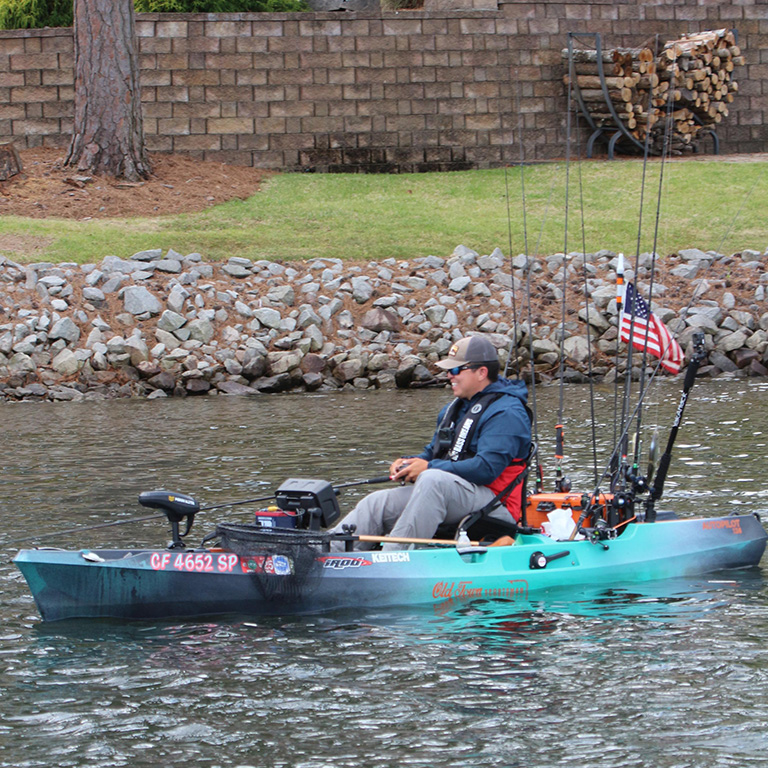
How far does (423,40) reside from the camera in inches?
823

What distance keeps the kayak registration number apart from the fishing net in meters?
0.06

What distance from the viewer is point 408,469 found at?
21.7 ft

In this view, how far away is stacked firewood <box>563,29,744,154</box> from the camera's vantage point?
68.1 feet

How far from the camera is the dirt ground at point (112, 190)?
1817 cm

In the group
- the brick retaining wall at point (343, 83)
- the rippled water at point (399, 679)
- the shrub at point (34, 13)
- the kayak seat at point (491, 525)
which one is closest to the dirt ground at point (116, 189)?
the brick retaining wall at point (343, 83)

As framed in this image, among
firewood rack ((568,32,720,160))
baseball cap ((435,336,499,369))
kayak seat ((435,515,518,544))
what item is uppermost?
firewood rack ((568,32,720,160))

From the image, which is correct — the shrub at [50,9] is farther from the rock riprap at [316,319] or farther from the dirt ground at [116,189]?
the rock riprap at [316,319]

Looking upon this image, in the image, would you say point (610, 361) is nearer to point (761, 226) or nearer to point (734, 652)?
point (761, 226)

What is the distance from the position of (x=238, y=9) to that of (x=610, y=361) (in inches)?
623

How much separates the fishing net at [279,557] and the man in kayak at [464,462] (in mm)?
357

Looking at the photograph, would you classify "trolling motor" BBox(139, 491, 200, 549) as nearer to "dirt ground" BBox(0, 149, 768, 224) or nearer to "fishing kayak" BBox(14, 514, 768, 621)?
"fishing kayak" BBox(14, 514, 768, 621)

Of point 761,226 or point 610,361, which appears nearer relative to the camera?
point 610,361

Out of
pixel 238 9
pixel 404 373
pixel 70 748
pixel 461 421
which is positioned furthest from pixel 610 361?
pixel 238 9

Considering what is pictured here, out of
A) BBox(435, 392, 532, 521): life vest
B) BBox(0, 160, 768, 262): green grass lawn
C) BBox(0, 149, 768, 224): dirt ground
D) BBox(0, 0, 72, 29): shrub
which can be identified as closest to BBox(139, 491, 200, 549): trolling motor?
BBox(435, 392, 532, 521): life vest
